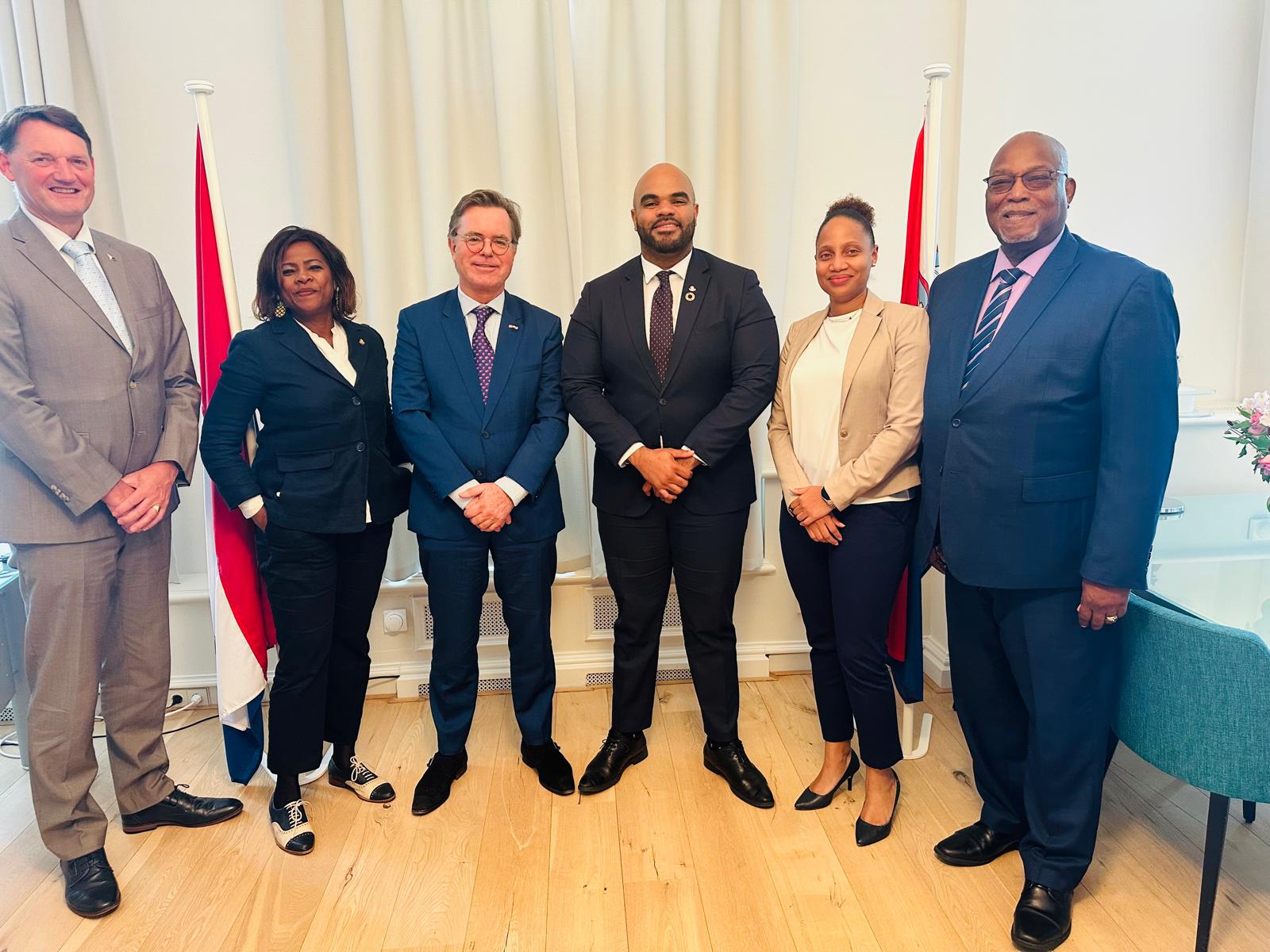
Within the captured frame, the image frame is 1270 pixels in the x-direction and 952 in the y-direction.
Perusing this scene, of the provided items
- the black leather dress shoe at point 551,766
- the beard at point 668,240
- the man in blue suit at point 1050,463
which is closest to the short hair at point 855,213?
the man in blue suit at point 1050,463

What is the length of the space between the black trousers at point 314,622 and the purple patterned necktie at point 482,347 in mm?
552

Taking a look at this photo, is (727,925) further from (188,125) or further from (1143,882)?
(188,125)

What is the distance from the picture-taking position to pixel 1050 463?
1.78 m

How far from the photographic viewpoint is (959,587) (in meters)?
2.07

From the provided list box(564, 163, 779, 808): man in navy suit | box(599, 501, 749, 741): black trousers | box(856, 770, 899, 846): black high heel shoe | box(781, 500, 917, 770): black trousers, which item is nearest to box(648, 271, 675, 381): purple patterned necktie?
box(564, 163, 779, 808): man in navy suit

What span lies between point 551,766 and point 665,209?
5.74ft

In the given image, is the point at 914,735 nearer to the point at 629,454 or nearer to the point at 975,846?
the point at 975,846

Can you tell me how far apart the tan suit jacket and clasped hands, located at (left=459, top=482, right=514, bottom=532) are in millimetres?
854

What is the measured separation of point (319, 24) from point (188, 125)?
24.2 inches

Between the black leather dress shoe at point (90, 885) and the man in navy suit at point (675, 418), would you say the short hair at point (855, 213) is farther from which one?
the black leather dress shoe at point (90, 885)

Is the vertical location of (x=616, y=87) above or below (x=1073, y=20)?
below

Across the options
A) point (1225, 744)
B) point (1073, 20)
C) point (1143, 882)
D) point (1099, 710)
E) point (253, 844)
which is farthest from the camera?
point (1073, 20)

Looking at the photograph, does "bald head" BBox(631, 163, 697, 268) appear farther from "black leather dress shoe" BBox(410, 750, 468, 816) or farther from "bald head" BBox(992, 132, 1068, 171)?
"black leather dress shoe" BBox(410, 750, 468, 816)

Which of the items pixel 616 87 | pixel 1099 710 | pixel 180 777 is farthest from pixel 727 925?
pixel 616 87
